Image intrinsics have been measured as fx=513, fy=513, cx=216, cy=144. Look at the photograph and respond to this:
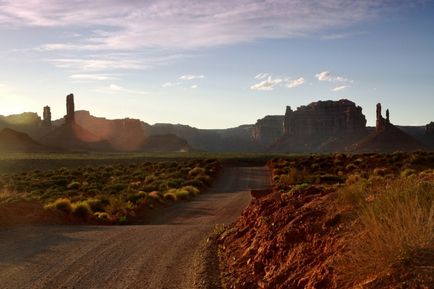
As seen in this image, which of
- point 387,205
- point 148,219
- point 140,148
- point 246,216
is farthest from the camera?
point 140,148

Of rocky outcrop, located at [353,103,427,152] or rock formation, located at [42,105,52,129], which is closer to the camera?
rocky outcrop, located at [353,103,427,152]

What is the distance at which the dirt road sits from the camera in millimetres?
10609

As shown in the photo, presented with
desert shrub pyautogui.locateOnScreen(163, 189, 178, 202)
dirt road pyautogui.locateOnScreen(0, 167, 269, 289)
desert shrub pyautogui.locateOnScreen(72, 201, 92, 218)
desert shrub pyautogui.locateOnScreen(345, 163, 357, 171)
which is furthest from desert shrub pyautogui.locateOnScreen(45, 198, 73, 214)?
desert shrub pyautogui.locateOnScreen(345, 163, 357, 171)

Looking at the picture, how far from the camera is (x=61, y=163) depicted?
91438 millimetres

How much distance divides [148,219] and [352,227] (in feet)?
61.1

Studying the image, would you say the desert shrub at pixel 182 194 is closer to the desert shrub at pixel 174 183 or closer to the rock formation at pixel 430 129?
the desert shrub at pixel 174 183

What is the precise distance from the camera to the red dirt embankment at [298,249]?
6910mm

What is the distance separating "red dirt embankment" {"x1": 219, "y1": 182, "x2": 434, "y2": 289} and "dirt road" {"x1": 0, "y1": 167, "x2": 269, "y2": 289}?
126 cm

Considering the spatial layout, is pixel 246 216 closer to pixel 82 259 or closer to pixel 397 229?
pixel 82 259

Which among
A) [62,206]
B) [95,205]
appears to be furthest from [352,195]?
[95,205]

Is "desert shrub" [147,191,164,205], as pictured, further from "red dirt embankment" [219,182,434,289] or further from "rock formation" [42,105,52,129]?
"rock formation" [42,105,52,129]

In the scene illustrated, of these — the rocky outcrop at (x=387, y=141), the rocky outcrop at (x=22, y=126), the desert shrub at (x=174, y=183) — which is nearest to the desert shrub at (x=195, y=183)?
the desert shrub at (x=174, y=183)

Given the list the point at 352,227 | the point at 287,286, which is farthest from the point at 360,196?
the point at 287,286

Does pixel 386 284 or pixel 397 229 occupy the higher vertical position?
pixel 397 229
